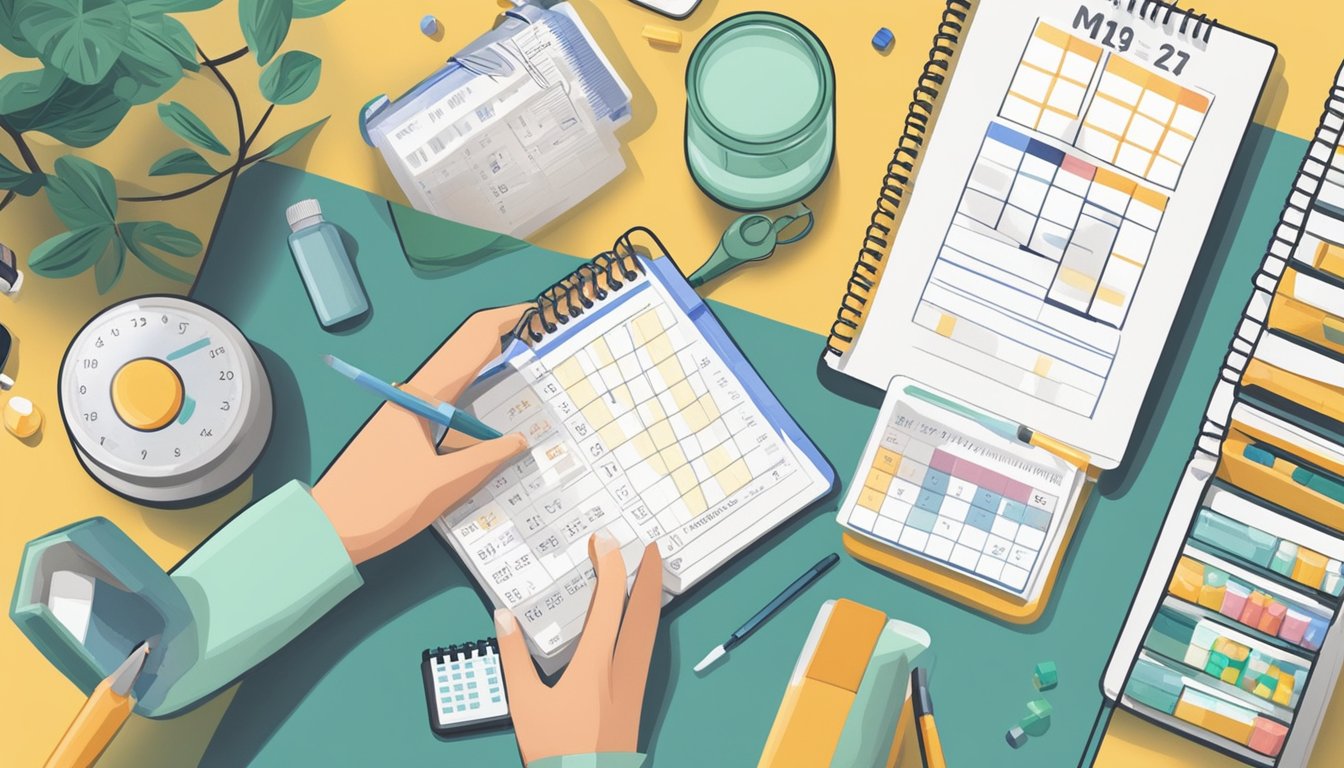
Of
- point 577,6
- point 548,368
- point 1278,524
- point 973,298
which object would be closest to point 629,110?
point 577,6

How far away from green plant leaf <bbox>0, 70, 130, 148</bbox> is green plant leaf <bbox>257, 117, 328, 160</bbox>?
145 mm

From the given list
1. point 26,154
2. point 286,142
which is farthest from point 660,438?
point 26,154

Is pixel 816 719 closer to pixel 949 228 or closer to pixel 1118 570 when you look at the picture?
pixel 1118 570

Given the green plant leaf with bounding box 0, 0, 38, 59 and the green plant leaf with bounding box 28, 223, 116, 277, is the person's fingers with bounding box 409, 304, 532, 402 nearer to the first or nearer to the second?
the green plant leaf with bounding box 28, 223, 116, 277

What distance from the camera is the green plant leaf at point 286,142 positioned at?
126cm

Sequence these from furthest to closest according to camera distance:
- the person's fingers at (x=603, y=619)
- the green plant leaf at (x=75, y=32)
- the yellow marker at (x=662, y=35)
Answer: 1. the yellow marker at (x=662, y=35)
2. the person's fingers at (x=603, y=619)
3. the green plant leaf at (x=75, y=32)

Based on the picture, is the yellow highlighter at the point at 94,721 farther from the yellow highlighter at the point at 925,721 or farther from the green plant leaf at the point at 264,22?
the yellow highlighter at the point at 925,721

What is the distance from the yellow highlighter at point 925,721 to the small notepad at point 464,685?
41 centimetres

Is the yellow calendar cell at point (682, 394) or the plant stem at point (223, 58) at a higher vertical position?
the plant stem at point (223, 58)

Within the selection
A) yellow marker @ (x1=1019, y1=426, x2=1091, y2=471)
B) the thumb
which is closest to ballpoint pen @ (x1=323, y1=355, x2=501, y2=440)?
the thumb

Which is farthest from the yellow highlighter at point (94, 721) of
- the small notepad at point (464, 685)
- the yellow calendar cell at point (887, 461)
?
the yellow calendar cell at point (887, 461)

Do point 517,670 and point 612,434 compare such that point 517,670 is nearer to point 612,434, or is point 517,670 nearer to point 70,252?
point 612,434

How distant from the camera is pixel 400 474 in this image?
3.81 ft

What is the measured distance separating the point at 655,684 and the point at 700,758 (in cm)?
9
